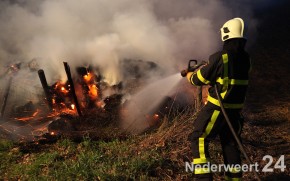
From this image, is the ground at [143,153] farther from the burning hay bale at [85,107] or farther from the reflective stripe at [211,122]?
the reflective stripe at [211,122]

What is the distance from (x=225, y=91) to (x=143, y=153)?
2.08 m

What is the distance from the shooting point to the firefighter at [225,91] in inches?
153

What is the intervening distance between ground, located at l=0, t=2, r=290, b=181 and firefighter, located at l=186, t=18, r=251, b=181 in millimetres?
941

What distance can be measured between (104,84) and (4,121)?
118 inches

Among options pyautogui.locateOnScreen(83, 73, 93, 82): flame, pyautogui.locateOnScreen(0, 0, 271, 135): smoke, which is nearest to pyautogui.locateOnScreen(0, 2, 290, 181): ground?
pyautogui.locateOnScreen(83, 73, 93, 82): flame

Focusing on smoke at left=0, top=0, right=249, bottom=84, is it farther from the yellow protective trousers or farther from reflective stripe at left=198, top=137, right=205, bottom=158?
reflective stripe at left=198, top=137, right=205, bottom=158

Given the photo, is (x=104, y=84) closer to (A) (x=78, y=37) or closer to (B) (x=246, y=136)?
(A) (x=78, y=37)

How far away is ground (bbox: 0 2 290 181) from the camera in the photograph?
193 inches

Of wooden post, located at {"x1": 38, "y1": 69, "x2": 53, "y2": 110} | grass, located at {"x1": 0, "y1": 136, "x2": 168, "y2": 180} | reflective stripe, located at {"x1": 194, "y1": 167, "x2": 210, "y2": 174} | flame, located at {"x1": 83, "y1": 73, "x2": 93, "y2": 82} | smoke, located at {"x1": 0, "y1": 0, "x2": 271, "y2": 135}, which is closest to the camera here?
reflective stripe, located at {"x1": 194, "y1": 167, "x2": 210, "y2": 174}

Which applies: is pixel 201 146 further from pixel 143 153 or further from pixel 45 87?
pixel 45 87

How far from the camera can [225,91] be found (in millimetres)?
4012

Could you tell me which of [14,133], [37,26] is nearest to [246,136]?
[14,133]

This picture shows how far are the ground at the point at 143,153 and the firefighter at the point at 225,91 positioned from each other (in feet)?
3.09

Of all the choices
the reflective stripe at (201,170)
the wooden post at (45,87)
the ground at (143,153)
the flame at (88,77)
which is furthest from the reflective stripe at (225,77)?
the flame at (88,77)
